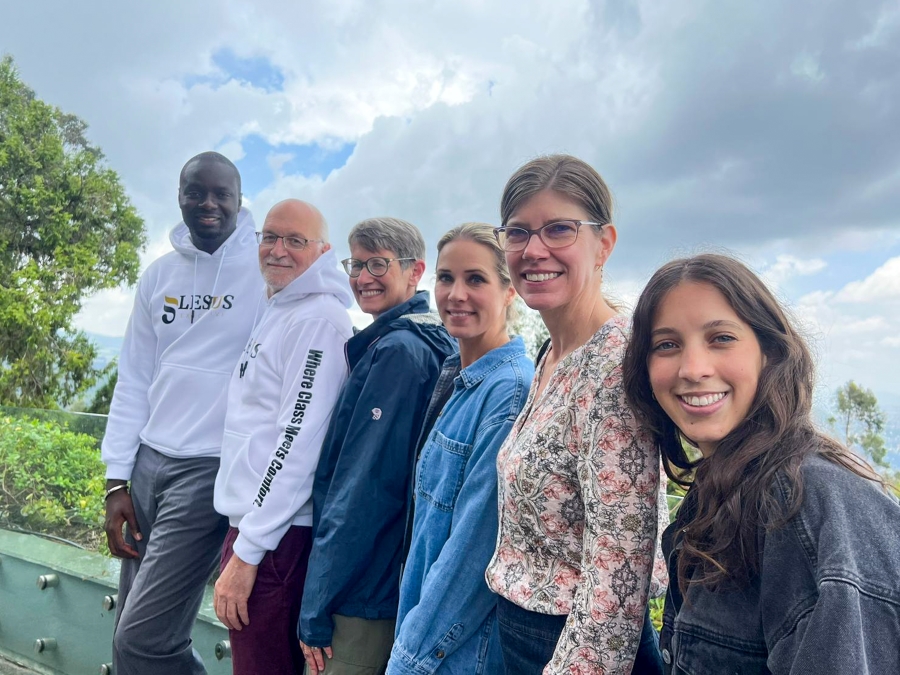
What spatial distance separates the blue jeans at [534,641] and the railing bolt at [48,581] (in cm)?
289

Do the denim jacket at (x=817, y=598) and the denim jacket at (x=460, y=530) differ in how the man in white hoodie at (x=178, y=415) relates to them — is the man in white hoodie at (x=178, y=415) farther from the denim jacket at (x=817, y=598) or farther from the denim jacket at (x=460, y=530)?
the denim jacket at (x=817, y=598)

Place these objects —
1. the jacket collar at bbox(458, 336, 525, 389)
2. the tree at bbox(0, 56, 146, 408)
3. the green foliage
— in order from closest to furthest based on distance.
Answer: the jacket collar at bbox(458, 336, 525, 389) < the green foliage < the tree at bbox(0, 56, 146, 408)

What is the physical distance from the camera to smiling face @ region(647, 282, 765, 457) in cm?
121

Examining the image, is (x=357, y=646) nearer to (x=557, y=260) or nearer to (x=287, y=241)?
(x=557, y=260)

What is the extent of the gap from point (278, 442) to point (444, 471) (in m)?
0.60

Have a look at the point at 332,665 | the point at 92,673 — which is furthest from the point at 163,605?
the point at 92,673

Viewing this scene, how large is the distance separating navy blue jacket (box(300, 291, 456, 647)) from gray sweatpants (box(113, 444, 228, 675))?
0.57 m

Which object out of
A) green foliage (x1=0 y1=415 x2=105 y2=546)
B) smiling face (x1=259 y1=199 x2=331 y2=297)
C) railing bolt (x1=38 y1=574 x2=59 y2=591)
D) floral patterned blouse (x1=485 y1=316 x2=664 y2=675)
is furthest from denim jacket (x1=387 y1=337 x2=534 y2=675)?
green foliage (x1=0 y1=415 x2=105 y2=546)

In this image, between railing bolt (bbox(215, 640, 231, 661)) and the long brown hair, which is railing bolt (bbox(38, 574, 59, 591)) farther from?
the long brown hair

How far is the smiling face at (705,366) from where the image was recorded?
121cm

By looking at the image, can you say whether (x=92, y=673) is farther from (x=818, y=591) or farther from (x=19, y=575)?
(x=818, y=591)

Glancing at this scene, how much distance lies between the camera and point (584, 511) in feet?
4.51

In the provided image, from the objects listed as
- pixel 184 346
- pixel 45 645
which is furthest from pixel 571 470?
pixel 45 645

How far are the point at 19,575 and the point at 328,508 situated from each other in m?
2.72
